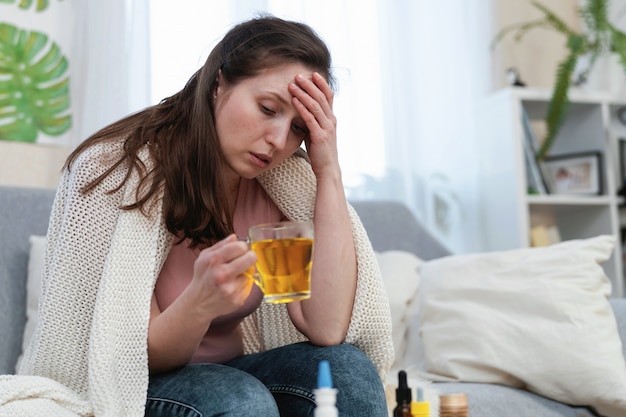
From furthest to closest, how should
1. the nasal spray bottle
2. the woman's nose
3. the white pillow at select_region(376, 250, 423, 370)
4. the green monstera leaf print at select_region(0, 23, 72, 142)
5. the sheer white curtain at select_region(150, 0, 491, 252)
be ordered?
the sheer white curtain at select_region(150, 0, 491, 252)
the green monstera leaf print at select_region(0, 23, 72, 142)
the white pillow at select_region(376, 250, 423, 370)
the woman's nose
the nasal spray bottle

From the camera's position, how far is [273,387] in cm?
125

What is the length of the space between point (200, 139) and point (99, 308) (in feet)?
0.99

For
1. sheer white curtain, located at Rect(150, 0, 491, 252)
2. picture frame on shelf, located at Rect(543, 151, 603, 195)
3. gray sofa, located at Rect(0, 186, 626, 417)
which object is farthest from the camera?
picture frame on shelf, located at Rect(543, 151, 603, 195)

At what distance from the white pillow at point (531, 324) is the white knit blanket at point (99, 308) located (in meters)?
0.55

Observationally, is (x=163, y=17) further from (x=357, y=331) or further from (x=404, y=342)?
(x=357, y=331)

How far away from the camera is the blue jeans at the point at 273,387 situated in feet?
3.60

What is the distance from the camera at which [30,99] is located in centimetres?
239

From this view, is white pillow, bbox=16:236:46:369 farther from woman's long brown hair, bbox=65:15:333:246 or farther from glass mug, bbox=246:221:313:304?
glass mug, bbox=246:221:313:304

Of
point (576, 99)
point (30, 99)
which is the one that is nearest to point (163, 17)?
point (30, 99)

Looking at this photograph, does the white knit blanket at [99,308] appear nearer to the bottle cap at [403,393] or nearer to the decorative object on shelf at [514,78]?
the bottle cap at [403,393]

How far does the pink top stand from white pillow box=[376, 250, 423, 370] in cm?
72

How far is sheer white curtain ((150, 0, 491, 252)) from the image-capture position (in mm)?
2660

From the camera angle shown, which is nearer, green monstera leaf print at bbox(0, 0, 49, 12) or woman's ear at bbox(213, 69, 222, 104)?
woman's ear at bbox(213, 69, 222, 104)

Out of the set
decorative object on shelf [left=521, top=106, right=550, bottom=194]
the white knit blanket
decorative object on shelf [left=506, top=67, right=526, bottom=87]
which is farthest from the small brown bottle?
decorative object on shelf [left=506, top=67, right=526, bottom=87]
